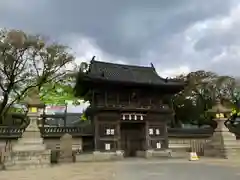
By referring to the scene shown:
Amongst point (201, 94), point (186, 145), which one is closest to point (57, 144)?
point (186, 145)

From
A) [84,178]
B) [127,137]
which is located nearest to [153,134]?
[127,137]

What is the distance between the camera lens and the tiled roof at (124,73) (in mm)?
22094

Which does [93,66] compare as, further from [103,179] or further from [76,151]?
[103,179]

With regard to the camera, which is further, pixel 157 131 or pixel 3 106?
pixel 3 106

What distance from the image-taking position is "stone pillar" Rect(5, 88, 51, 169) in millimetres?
15359

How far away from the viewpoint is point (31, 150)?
16.0 m

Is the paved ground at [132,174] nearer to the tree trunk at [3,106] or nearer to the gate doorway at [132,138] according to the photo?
the gate doorway at [132,138]

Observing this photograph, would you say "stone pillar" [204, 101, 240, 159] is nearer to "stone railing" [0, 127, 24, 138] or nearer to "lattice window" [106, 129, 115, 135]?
"lattice window" [106, 129, 115, 135]

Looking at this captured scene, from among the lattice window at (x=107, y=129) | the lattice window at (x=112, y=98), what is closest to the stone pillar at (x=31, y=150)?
the lattice window at (x=107, y=129)

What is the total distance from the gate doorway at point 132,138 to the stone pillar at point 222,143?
538 cm

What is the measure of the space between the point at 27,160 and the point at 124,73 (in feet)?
37.6

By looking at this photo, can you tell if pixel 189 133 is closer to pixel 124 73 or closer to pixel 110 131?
pixel 110 131

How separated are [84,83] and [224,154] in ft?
38.2

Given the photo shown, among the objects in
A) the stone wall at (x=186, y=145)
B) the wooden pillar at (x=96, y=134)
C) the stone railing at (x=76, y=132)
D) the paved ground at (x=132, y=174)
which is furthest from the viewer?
the stone wall at (x=186, y=145)
